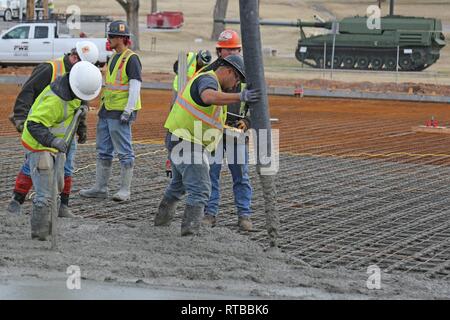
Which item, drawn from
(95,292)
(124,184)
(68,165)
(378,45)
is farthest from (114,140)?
(378,45)

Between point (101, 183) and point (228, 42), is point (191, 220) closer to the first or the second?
point (228, 42)

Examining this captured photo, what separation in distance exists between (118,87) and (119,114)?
0.98ft

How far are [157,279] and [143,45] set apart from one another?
51.5 m

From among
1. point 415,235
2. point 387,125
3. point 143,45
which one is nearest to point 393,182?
point 415,235

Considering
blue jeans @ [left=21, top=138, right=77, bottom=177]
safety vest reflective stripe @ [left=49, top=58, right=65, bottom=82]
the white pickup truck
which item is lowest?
blue jeans @ [left=21, top=138, right=77, bottom=177]

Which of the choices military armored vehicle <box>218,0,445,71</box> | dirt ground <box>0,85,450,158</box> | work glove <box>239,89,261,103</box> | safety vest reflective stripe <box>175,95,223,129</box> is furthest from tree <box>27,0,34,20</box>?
work glove <box>239,89,261,103</box>

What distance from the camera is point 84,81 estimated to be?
29.0 feet

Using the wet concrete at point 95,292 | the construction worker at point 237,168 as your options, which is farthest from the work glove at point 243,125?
the wet concrete at point 95,292

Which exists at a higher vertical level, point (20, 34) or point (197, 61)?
point (20, 34)

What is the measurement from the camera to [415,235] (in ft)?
32.6

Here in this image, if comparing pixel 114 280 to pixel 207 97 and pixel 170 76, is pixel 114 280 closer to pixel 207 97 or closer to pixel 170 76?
pixel 207 97

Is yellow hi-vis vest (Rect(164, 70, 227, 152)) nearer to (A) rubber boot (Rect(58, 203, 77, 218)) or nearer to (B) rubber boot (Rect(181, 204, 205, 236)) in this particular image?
(B) rubber boot (Rect(181, 204, 205, 236))

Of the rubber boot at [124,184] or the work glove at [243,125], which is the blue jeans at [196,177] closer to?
the work glove at [243,125]

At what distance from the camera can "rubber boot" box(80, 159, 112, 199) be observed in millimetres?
11422
